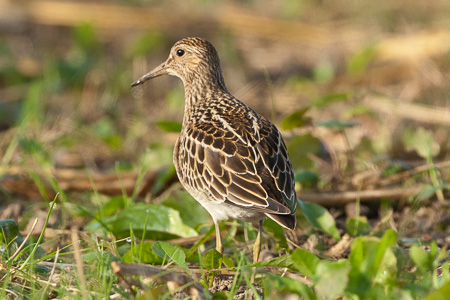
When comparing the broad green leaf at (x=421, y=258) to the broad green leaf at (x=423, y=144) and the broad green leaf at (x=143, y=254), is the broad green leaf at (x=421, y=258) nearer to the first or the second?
the broad green leaf at (x=143, y=254)

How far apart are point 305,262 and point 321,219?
4.59 ft

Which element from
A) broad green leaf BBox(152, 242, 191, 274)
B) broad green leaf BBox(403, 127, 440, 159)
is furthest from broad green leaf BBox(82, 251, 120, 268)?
broad green leaf BBox(403, 127, 440, 159)

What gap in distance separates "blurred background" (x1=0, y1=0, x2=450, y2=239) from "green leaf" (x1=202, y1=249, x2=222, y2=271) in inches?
57.3

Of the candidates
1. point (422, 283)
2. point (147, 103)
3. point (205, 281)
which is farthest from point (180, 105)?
point (422, 283)

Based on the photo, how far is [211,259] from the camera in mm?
4086

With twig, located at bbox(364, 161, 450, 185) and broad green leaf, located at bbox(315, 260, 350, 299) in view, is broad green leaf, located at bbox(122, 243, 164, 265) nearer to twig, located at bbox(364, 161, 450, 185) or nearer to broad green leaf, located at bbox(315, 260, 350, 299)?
broad green leaf, located at bbox(315, 260, 350, 299)

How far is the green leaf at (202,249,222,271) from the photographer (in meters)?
4.06

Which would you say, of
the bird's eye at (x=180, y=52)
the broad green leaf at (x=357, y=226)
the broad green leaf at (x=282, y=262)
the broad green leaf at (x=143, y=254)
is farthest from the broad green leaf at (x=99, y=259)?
the bird's eye at (x=180, y=52)

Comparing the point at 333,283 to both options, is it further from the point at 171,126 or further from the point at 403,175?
the point at 403,175

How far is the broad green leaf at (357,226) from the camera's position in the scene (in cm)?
506

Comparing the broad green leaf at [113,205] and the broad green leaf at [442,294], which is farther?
the broad green leaf at [113,205]

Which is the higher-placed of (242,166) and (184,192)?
(242,166)

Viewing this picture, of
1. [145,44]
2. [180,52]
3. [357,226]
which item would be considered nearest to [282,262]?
[357,226]

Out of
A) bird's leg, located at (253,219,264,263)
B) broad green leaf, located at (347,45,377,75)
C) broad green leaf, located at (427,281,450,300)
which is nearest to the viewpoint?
broad green leaf, located at (427,281,450,300)
